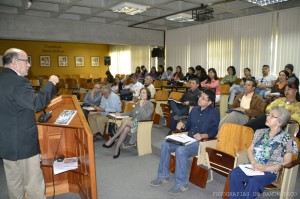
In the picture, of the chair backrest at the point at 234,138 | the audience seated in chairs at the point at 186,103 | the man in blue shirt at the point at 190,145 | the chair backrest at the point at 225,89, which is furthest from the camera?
the chair backrest at the point at 225,89

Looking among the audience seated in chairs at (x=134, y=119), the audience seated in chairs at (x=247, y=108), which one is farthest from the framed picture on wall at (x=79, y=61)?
the audience seated in chairs at (x=247, y=108)

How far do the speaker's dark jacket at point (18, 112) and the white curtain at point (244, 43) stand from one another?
335 inches

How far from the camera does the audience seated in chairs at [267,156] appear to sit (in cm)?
244

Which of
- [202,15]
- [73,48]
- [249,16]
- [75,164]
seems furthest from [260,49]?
Result: [73,48]

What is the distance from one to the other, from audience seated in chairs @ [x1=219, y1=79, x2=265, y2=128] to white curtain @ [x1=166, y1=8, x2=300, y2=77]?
4.74 m

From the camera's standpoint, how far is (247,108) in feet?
14.8

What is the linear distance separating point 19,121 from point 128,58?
13.9 m

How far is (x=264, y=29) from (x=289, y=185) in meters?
7.69

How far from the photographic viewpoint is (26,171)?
2227mm

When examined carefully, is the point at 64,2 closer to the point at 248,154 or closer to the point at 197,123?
the point at 197,123

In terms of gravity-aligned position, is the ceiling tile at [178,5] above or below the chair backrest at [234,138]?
above

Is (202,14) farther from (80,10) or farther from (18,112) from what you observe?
(18,112)

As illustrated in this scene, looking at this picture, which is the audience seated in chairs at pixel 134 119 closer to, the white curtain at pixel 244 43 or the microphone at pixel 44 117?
the microphone at pixel 44 117

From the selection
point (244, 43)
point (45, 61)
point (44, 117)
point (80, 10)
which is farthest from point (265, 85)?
point (45, 61)
